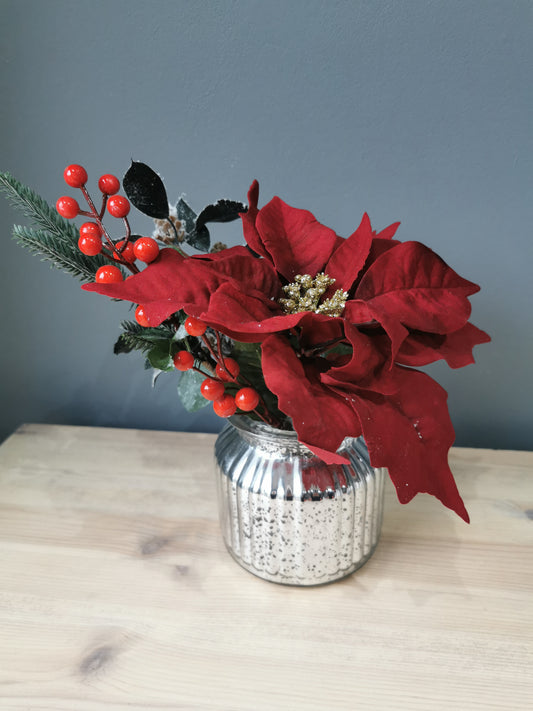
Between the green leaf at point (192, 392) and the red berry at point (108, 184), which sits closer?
the red berry at point (108, 184)

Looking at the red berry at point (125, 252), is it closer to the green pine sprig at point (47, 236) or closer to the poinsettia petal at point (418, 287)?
the green pine sprig at point (47, 236)

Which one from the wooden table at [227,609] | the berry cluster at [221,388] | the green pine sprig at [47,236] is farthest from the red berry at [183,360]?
the wooden table at [227,609]

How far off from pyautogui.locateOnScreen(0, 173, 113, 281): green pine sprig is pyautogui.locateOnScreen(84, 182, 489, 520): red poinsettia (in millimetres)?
75

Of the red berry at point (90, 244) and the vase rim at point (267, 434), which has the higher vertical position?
the red berry at point (90, 244)

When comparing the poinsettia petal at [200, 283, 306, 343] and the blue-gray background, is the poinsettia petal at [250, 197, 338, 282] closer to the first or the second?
the poinsettia petal at [200, 283, 306, 343]

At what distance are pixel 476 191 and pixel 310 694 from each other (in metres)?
0.58

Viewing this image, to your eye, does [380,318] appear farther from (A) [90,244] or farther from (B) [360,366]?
(A) [90,244]

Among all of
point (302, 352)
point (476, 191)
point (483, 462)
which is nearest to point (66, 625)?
point (302, 352)

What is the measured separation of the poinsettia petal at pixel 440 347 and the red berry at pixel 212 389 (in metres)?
0.14

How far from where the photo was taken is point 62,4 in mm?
646

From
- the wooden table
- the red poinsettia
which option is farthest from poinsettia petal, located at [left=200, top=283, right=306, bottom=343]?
the wooden table

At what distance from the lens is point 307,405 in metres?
0.37

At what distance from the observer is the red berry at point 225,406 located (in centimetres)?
45

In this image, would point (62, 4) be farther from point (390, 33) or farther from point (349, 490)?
point (349, 490)
